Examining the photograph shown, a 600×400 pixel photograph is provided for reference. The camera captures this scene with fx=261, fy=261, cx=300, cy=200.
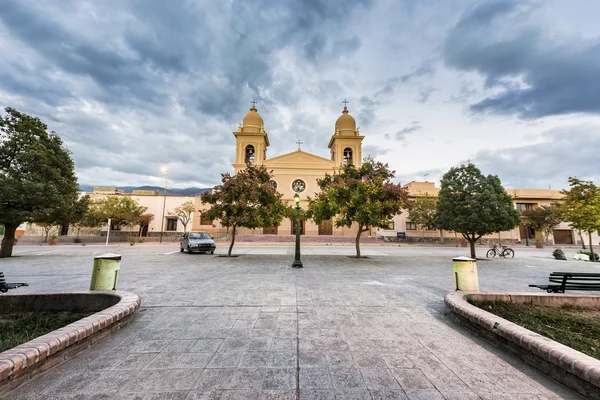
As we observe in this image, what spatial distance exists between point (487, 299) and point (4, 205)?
58.5ft

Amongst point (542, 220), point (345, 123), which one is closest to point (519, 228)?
point (542, 220)

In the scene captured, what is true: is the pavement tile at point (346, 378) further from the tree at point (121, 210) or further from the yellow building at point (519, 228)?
the tree at point (121, 210)

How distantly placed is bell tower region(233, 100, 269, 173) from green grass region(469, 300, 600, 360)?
105ft

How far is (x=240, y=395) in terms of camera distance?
2113mm

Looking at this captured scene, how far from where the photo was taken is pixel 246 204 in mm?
12703

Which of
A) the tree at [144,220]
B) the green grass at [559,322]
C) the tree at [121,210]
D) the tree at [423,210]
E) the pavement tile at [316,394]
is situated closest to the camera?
the pavement tile at [316,394]

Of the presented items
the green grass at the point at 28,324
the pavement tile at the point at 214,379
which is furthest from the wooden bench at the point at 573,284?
the green grass at the point at 28,324

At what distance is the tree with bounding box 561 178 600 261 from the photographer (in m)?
13.4

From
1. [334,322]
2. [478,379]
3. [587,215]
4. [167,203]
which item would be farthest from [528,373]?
[167,203]

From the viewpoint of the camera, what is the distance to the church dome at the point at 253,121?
117 ft

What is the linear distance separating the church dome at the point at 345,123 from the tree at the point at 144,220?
2919 centimetres

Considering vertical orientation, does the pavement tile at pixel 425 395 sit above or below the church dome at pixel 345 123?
below

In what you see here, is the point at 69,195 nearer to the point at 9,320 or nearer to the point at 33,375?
the point at 9,320

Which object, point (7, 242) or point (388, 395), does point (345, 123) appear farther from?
point (388, 395)
